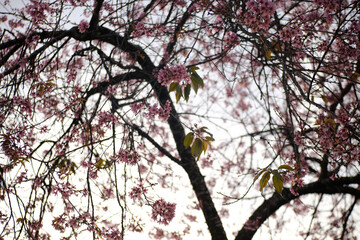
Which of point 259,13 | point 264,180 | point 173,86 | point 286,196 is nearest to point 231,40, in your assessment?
point 259,13

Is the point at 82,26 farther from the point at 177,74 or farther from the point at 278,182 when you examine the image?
the point at 278,182

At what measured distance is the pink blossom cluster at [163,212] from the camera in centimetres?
221

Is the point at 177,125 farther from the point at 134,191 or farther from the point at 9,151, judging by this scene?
the point at 9,151

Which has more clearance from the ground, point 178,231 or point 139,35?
point 139,35

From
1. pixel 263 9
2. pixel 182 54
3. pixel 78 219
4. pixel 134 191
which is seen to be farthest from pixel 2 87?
pixel 263 9

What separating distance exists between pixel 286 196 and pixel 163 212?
2.42 meters

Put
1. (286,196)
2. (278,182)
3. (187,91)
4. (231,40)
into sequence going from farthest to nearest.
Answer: (286,196) → (231,40) → (187,91) → (278,182)

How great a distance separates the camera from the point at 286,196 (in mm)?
3787

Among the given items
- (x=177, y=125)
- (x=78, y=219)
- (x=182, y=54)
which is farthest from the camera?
(x=177, y=125)

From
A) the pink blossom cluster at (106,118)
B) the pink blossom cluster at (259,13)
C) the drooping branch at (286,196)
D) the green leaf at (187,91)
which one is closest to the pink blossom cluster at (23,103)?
the pink blossom cluster at (106,118)

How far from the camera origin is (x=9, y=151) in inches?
76.0

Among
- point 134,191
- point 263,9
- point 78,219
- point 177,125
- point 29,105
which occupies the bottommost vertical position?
point 78,219

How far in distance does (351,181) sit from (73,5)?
15.6 ft

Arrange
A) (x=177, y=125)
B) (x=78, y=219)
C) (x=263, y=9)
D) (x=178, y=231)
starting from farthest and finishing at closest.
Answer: (x=178, y=231) < (x=177, y=125) < (x=78, y=219) < (x=263, y=9)
